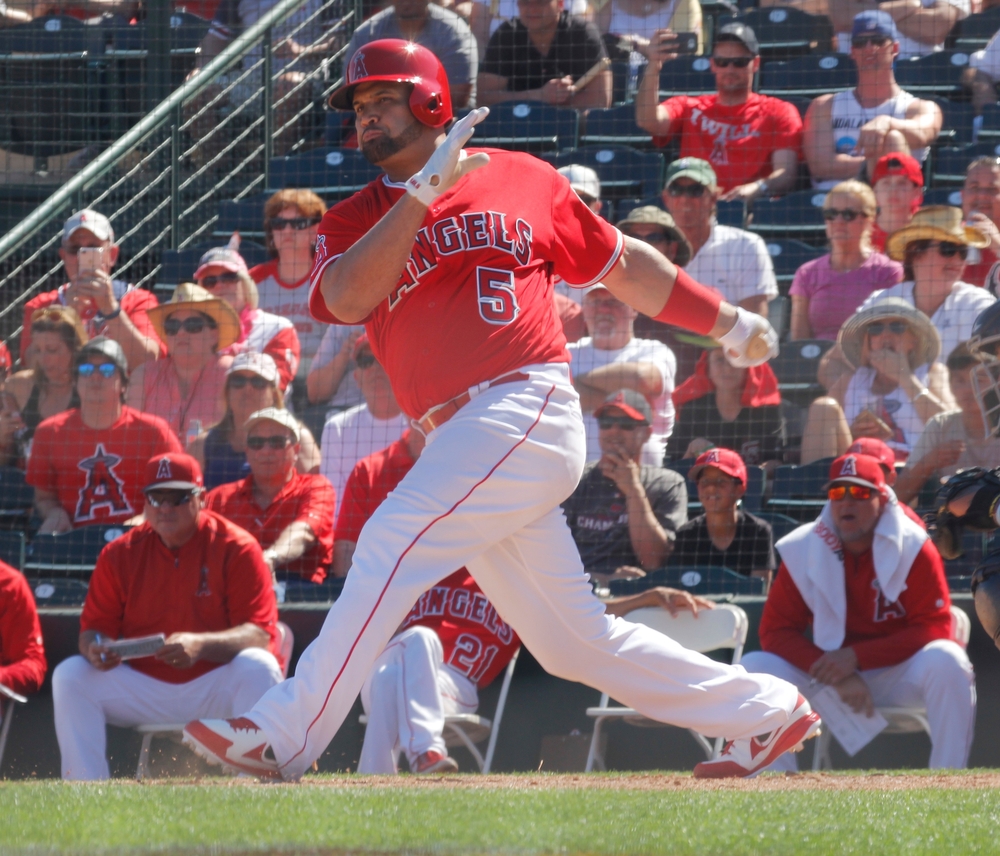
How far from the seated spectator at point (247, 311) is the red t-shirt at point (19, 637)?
6.26 feet

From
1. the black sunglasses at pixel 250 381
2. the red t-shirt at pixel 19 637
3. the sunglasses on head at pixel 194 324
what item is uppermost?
the sunglasses on head at pixel 194 324

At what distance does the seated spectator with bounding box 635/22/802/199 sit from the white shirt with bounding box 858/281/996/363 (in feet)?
4.60

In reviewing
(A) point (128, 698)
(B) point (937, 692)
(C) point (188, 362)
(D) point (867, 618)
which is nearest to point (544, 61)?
(C) point (188, 362)

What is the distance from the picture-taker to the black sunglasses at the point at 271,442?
20.9ft

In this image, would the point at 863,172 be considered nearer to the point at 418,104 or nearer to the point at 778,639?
the point at 778,639

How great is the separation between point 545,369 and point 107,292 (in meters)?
4.93

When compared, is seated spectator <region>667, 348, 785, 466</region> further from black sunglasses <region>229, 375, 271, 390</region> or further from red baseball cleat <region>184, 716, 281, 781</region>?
red baseball cleat <region>184, 716, 281, 781</region>

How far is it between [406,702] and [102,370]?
277 centimetres

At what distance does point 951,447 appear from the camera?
5.87 meters

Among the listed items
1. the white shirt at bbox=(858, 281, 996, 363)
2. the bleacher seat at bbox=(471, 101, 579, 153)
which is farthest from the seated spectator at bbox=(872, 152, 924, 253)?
the bleacher seat at bbox=(471, 101, 579, 153)

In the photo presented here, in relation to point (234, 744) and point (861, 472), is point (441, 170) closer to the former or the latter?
point (234, 744)

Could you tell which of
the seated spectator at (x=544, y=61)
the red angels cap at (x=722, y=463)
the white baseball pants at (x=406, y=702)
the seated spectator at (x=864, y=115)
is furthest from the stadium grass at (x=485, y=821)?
the seated spectator at (x=544, y=61)

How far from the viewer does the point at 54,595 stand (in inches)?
247

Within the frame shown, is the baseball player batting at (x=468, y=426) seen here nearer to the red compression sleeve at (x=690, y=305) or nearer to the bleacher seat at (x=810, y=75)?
the red compression sleeve at (x=690, y=305)
